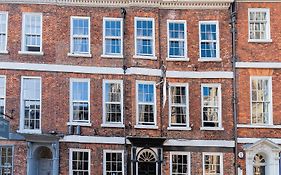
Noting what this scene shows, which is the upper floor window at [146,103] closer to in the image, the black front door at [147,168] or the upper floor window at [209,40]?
the black front door at [147,168]

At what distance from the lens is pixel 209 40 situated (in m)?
29.2

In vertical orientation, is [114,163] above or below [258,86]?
below

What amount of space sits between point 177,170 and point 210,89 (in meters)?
4.34

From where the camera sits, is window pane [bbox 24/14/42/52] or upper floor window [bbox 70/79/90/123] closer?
upper floor window [bbox 70/79/90/123]

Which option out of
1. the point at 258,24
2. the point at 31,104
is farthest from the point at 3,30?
the point at 258,24

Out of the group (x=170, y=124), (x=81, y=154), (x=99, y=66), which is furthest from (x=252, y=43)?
(x=81, y=154)

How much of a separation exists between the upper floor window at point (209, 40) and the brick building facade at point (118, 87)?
51 millimetres

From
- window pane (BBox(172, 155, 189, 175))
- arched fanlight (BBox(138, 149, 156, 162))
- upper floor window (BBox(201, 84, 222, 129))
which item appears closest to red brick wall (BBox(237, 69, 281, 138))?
upper floor window (BBox(201, 84, 222, 129))

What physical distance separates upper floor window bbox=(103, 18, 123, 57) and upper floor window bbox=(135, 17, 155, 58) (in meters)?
0.79

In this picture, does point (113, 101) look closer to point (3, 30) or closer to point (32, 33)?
point (32, 33)

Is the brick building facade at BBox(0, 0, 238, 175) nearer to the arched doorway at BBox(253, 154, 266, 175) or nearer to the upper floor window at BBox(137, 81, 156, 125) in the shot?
the upper floor window at BBox(137, 81, 156, 125)

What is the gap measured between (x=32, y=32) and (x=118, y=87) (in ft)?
16.2

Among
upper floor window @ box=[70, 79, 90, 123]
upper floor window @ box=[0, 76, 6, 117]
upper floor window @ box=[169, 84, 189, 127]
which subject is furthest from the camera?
upper floor window @ box=[169, 84, 189, 127]

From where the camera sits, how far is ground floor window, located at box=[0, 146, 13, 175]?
88.5 feet
